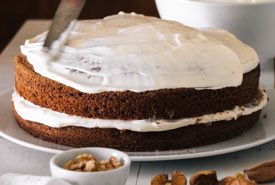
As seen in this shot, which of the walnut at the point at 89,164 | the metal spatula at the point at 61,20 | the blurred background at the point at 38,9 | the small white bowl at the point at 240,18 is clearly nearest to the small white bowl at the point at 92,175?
the walnut at the point at 89,164

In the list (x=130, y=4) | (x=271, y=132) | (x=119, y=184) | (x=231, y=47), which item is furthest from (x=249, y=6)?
(x=130, y=4)

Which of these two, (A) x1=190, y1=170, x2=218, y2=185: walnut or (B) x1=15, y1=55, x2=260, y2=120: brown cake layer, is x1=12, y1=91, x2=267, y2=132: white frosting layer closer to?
(B) x1=15, y1=55, x2=260, y2=120: brown cake layer

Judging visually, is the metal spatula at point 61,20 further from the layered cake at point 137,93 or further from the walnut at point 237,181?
the walnut at point 237,181

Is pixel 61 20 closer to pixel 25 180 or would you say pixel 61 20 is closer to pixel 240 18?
pixel 25 180

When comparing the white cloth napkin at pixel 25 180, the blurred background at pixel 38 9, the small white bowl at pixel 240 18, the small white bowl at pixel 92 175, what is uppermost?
the small white bowl at pixel 92 175

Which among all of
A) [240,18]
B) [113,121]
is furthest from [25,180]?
[240,18]

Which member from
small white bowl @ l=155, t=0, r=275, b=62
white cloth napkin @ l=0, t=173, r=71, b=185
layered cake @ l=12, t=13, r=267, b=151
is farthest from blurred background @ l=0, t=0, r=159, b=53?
white cloth napkin @ l=0, t=173, r=71, b=185
